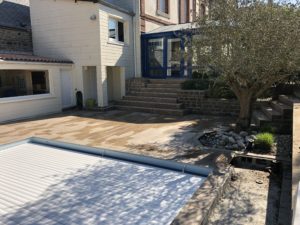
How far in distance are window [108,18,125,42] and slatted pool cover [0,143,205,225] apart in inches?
354

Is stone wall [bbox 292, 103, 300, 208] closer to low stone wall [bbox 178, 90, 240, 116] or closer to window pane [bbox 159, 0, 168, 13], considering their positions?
low stone wall [bbox 178, 90, 240, 116]

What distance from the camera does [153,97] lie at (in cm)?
1279

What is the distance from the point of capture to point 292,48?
231 inches

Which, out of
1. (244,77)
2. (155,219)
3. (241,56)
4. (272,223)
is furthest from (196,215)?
(244,77)

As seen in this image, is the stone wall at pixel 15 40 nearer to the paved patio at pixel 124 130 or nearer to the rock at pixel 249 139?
the paved patio at pixel 124 130

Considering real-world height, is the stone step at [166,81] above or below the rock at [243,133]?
above

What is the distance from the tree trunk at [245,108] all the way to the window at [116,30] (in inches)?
319

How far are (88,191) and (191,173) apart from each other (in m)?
1.96

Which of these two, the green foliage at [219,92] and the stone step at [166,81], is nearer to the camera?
Result: the green foliage at [219,92]

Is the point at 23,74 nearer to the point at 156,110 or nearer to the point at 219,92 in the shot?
the point at 156,110

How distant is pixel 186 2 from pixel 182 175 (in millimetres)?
18274

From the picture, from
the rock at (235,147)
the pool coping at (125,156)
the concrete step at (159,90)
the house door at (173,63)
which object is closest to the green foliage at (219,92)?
the concrete step at (159,90)

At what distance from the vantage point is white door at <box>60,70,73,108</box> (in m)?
12.9

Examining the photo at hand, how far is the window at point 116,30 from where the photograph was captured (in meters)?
13.3
